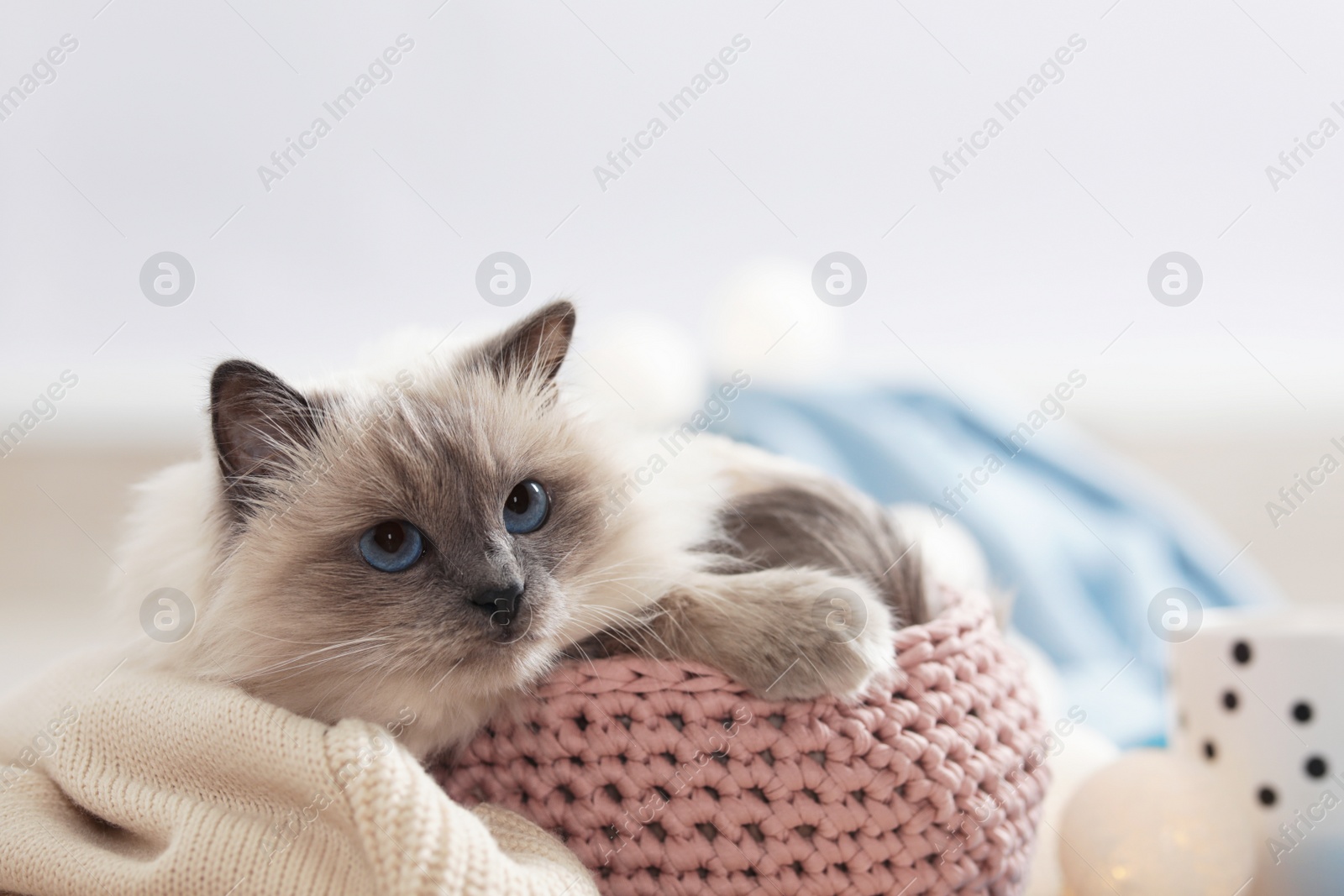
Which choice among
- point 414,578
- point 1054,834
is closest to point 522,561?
point 414,578

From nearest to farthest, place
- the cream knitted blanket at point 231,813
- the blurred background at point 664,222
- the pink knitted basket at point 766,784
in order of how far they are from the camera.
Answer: the cream knitted blanket at point 231,813, the pink knitted basket at point 766,784, the blurred background at point 664,222

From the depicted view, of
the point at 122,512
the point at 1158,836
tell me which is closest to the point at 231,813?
the point at 1158,836

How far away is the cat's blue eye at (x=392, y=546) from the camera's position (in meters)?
0.90

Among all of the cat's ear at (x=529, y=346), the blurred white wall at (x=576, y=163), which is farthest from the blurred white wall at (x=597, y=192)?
the cat's ear at (x=529, y=346)

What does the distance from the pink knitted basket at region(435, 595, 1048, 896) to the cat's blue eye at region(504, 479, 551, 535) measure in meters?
0.15

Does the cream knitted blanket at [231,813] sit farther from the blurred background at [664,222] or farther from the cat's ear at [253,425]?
the blurred background at [664,222]

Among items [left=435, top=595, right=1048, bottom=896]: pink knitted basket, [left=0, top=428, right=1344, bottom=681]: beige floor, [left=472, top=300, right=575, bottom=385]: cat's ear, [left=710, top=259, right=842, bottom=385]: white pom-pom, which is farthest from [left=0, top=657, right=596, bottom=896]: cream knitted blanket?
[left=710, top=259, right=842, bottom=385]: white pom-pom

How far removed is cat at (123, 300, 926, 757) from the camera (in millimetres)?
Result: 885

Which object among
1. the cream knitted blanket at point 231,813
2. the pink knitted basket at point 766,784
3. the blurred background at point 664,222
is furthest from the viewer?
the blurred background at point 664,222

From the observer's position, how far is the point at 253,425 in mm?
946

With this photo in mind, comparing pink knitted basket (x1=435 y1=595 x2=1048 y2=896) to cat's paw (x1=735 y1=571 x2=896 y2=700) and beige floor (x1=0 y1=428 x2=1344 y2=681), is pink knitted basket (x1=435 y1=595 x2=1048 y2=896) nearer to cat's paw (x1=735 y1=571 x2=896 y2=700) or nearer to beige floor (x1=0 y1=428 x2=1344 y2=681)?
cat's paw (x1=735 y1=571 x2=896 y2=700)

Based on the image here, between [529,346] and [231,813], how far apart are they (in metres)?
0.51

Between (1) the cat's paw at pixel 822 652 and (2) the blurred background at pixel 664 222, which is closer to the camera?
(1) the cat's paw at pixel 822 652

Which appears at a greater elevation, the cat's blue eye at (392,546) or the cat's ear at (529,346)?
the cat's ear at (529,346)
